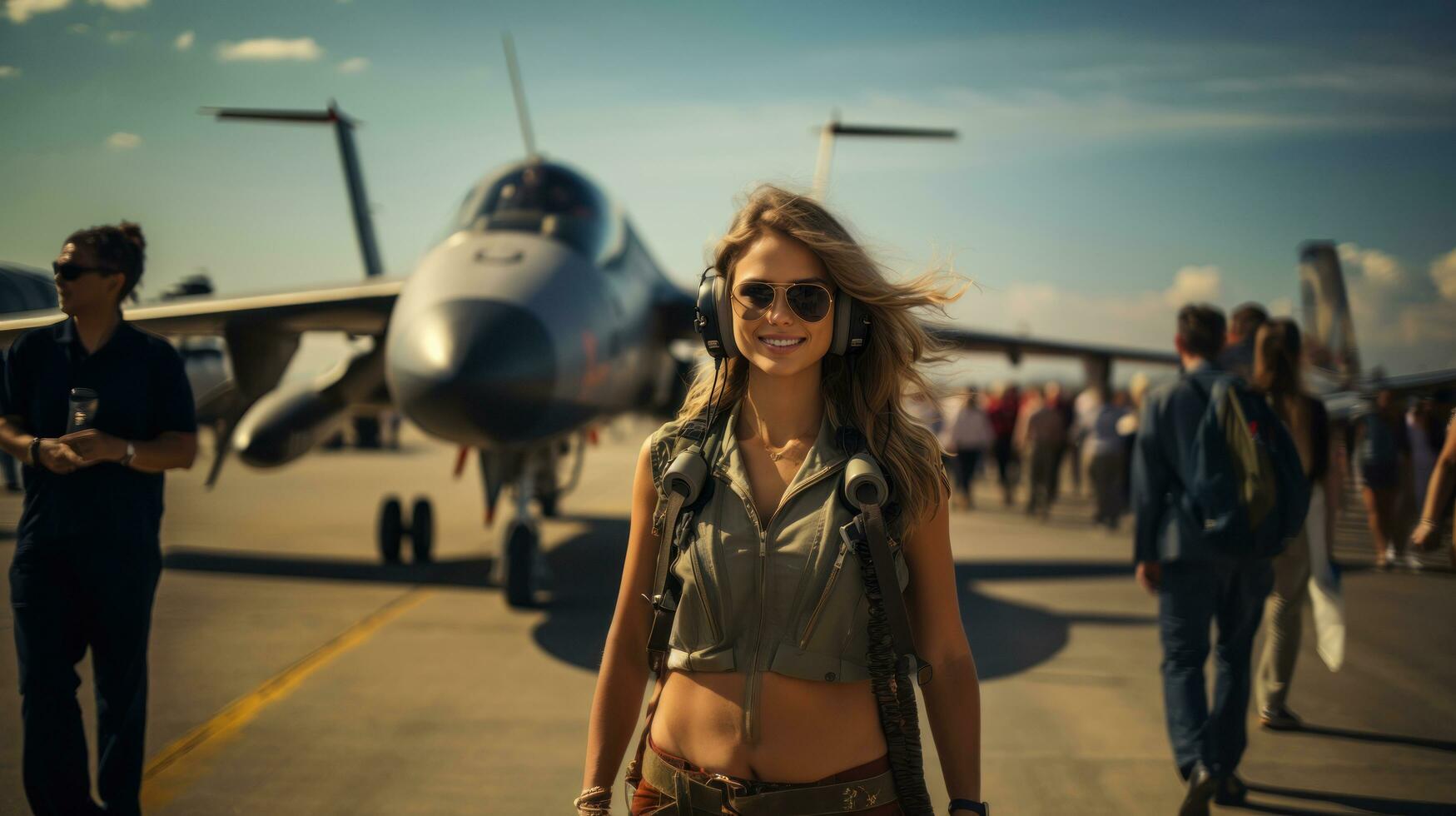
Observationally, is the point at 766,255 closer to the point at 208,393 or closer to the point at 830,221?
the point at 830,221

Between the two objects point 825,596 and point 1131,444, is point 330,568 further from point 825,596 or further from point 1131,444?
point 1131,444

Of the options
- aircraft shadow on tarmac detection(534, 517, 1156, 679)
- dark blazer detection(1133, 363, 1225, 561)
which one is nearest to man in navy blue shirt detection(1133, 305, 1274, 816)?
dark blazer detection(1133, 363, 1225, 561)

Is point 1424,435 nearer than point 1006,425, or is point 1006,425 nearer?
point 1424,435

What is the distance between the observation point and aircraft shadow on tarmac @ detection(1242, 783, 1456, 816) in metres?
3.71

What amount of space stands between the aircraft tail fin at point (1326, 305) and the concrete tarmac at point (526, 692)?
6.29ft

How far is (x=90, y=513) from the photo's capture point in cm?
292

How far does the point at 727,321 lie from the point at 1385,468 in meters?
8.74

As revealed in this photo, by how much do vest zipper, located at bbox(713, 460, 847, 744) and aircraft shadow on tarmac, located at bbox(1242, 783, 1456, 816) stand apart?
3.08 meters

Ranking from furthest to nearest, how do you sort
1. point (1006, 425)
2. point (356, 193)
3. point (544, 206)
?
point (1006, 425), point (356, 193), point (544, 206)

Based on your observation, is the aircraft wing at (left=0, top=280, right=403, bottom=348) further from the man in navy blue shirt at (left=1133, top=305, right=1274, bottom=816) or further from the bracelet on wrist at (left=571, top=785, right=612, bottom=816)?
the bracelet on wrist at (left=571, top=785, right=612, bottom=816)

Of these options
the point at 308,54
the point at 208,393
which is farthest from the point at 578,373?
the point at 208,393

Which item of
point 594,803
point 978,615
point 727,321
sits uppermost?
point 727,321

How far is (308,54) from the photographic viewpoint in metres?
6.12

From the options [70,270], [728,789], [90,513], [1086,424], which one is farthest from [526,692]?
[1086,424]
